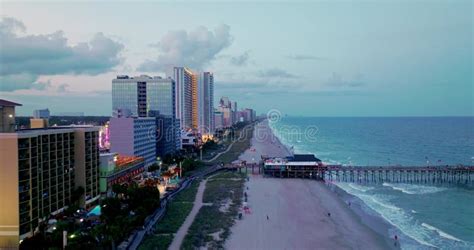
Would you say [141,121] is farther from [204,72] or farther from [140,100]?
[204,72]

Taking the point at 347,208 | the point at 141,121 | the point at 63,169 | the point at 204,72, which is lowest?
the point at 347,208

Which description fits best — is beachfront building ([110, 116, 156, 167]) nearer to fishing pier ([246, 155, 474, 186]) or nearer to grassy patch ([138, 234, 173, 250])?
fishing pier ([246, 155, 474, 186])

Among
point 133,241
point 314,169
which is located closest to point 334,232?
point 133,241

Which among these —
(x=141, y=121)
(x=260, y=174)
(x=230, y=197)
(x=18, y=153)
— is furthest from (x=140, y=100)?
(x=18, y=153)

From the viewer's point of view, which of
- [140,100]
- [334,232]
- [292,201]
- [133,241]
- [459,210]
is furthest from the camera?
[140,100]

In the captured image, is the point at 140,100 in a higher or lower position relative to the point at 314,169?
higher

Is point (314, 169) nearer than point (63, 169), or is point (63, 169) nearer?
point (63, 169)

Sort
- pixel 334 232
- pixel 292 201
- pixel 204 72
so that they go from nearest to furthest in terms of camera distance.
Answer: pixel 334 232 < pixel 292 201 < pixel 204 72

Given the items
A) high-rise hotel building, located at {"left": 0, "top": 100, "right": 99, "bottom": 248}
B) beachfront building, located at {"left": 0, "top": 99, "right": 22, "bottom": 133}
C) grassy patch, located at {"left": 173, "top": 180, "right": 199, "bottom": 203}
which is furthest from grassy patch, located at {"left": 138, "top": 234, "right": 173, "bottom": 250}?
beachfront building, located at {"left": 0, "top": 99, "right": 22, "bottom": 133}
